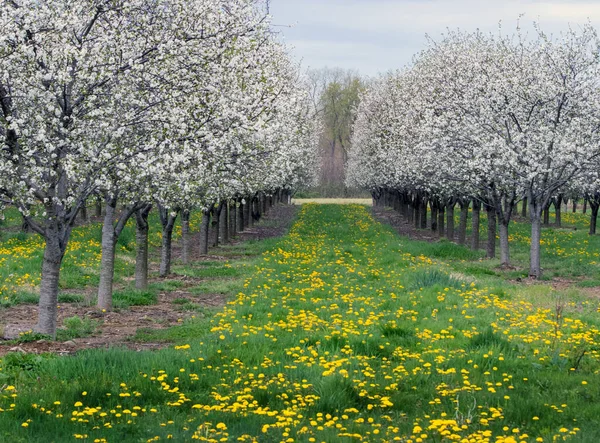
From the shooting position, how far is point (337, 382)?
380 inches

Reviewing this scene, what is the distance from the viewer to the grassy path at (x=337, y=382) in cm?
806

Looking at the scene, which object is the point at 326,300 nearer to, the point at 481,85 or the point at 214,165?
the point at 214,165

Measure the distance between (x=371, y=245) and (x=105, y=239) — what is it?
17.8 m

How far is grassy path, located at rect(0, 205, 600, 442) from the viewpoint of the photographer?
317 inches

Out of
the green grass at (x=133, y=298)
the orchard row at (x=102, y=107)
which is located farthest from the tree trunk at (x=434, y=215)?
the orchard row at (x=102, y=107)

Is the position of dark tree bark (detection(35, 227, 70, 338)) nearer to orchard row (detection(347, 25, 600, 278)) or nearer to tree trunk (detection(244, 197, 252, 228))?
orchard row (detection(347, 25, 600, 278))

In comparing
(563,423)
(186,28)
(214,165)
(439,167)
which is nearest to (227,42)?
(186,28)

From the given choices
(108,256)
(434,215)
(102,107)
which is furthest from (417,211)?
(102,107)

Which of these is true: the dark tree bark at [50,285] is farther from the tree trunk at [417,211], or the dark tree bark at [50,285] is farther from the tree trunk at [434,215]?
the tree trunk at [417,211]

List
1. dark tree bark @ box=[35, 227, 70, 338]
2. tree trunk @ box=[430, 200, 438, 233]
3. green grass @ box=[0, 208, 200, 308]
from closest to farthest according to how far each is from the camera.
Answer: dark tree bark @ box=[35, 227, 70, 338]
green grass @ box=[0, 208, 200, 308]
tree trunk @ box=[430, 200, 438, 233]

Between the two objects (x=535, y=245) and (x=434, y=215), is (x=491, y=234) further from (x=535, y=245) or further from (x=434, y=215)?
(x=434, y=215)

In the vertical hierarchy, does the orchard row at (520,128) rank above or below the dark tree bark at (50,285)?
above

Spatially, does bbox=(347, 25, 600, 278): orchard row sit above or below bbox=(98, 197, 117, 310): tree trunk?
above

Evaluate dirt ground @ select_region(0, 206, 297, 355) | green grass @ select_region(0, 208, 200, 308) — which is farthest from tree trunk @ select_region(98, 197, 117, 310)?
green grass @ select_region(0, 208, 200, 308)
